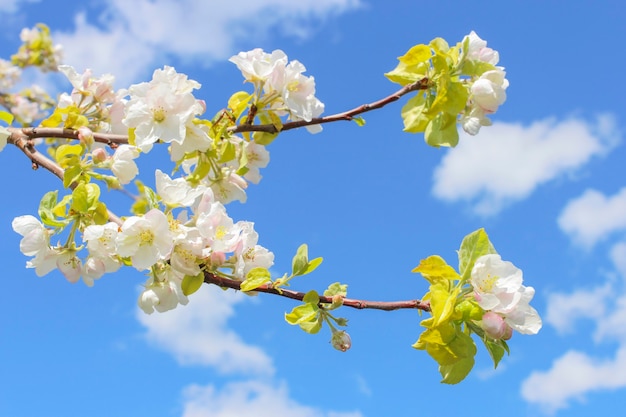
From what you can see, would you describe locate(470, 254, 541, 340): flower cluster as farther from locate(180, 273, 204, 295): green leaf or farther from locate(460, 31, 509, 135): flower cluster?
locate(180, 273, 204, 295): green leaf

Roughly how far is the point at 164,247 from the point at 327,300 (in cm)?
40

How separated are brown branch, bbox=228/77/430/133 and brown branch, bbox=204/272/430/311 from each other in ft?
1.63

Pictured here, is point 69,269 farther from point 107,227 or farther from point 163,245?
point 163,245

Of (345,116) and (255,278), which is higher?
(345,116)

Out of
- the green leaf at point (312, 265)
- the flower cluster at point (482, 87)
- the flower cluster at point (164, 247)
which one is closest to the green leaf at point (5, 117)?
the flower cluster at point (164, 247)

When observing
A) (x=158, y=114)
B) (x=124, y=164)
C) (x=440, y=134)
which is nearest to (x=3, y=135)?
(x=124, y=164)

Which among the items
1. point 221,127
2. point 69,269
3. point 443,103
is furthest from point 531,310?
point 69,269

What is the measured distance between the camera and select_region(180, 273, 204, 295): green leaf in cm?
149

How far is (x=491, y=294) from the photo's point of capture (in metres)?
1.34

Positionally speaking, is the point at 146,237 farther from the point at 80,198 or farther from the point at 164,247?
the point at 80,198

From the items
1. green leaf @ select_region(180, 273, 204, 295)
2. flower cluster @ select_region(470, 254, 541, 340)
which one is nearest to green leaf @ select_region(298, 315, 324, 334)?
green leaf @ select_region(180, 273, 204, 295)

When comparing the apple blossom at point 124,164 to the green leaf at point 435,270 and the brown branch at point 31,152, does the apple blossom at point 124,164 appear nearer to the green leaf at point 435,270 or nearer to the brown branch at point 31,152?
the brown branch at point 31,152

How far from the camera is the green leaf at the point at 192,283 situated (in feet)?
4.89

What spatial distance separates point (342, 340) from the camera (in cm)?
160
